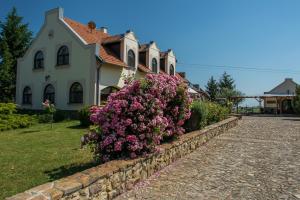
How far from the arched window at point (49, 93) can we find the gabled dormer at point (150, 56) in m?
8.04

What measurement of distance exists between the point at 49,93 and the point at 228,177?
776 inches

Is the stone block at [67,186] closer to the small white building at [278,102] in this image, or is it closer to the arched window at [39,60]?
the arched window at [39,60]

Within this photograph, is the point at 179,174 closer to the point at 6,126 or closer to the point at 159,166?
the point at 159,166

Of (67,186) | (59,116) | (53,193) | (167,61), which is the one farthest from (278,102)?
(53,193)

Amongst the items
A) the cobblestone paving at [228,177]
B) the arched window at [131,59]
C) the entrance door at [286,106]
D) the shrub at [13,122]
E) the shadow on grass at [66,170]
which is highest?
the arched window at [131,59]

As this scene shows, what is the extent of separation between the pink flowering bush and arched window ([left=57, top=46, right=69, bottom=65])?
16.4 metres

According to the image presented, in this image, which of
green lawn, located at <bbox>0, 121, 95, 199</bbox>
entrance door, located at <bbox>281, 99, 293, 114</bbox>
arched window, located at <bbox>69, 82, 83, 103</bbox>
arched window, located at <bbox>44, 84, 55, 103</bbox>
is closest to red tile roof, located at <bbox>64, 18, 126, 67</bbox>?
arched window, located at <bbox>69, 82, 83, 103</bbox>

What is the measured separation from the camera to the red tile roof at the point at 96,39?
2134 cm

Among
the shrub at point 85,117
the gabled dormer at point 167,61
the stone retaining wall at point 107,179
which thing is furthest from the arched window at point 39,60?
the stone retaining wall at point 107,179

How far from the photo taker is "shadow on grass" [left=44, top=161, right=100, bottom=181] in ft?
19.8

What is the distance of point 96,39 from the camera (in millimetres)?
23438

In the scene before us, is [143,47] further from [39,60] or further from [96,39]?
[39,60]

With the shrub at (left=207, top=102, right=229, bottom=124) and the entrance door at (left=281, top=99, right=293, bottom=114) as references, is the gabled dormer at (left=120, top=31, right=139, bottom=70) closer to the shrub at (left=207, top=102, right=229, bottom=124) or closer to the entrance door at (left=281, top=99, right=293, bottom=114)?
the shrub at (left=207, top=102, right=229, bottom=124)

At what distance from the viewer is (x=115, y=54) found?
2284cm
